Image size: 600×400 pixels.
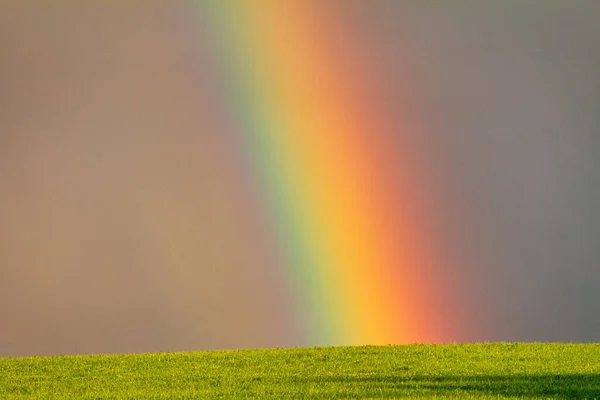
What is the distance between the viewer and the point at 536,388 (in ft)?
61.5

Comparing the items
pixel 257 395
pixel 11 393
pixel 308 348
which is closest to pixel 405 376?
pixel 257 395

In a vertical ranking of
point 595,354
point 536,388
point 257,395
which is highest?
point 257,395

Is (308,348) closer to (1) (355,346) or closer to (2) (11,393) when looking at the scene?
(1) (355,346)

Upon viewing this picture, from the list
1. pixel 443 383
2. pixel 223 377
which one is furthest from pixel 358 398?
pixel 223 377

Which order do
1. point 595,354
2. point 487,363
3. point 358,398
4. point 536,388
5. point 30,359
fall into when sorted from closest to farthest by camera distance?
point 358,398 < point 536,388 < point 487,363 < point 595,354 < point 30,359

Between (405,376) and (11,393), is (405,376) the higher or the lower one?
the lower one

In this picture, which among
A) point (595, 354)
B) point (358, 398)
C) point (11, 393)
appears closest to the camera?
point (358, 398)

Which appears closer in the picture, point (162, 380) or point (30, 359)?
point (162, 380)

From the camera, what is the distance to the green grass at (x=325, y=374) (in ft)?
59.9

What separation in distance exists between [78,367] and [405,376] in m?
9.90

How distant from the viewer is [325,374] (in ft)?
70.4

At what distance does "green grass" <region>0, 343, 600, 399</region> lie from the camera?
1825 cm

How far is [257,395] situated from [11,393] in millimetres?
6460

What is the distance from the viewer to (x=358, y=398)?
16828 mm
